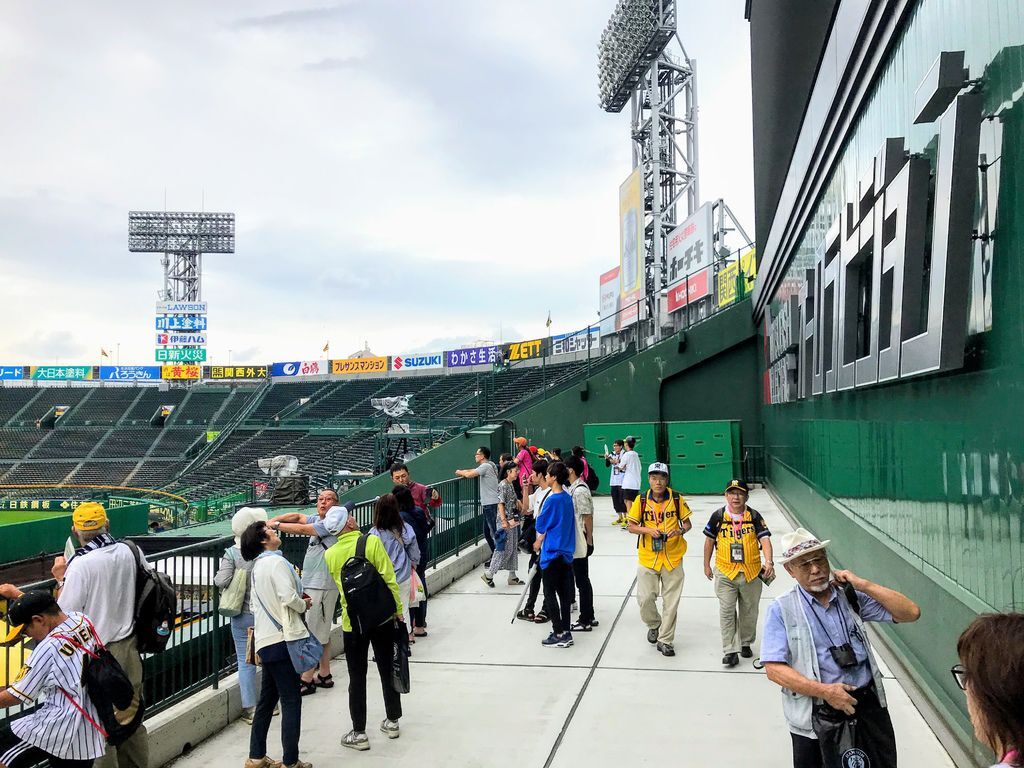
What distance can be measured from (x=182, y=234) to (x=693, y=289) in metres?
58.5

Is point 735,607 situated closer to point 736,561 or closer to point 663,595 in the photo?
point 736,561

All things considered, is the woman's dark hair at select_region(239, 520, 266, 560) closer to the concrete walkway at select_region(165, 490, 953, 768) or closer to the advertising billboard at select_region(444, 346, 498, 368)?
the concrete walkway at select_region(165, 490, 953, 768)

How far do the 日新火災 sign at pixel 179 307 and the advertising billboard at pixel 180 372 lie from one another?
5129 mm

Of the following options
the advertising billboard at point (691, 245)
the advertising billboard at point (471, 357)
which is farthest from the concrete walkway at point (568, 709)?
the advertising billboard at point (471, 357)

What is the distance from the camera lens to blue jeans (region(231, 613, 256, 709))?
17.0ft

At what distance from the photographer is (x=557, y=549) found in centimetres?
711

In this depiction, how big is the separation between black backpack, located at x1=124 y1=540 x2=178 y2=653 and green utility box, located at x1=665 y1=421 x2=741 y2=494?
1468 centimetres

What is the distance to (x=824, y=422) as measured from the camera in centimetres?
932

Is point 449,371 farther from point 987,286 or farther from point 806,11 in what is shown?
point 987,286

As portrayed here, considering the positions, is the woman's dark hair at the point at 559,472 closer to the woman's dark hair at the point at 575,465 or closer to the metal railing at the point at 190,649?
the woman's dark hair at the point at 575,465

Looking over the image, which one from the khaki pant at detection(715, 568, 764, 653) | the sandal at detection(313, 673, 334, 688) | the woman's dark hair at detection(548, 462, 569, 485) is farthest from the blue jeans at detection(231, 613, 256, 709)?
the khaki pant at detection(715, 568, 764, 653)

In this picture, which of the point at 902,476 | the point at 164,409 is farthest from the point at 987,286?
the point at 164,409

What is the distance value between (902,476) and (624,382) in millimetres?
14619

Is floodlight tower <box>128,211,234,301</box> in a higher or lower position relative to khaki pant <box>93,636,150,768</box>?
higher
